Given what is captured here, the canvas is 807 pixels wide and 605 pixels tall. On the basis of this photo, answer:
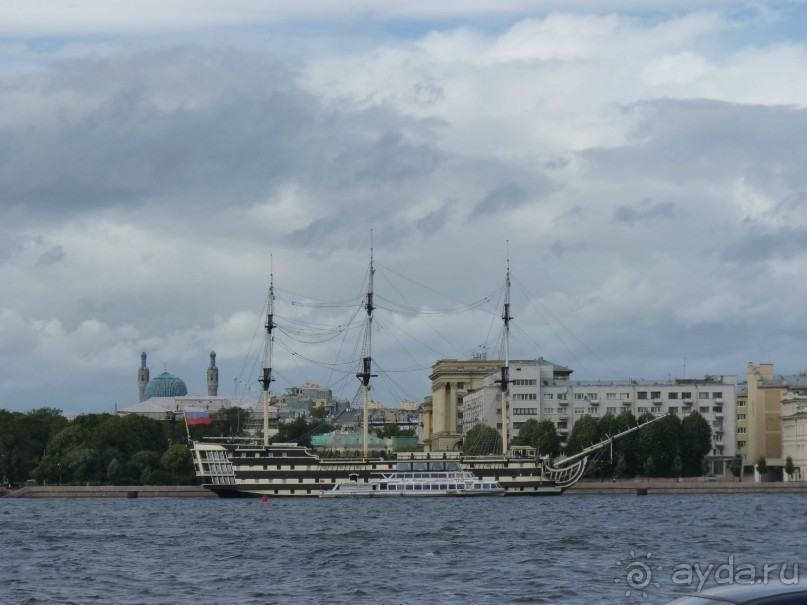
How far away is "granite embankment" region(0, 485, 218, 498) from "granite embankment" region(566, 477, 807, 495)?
39357 mm

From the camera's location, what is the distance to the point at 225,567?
53.8m

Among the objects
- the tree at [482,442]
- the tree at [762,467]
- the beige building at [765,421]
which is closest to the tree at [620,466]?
the tree at [482,442]

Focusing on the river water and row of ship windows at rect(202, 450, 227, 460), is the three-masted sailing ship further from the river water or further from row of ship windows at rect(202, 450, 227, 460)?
the river water

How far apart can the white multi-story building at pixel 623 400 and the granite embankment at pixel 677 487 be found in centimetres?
2598

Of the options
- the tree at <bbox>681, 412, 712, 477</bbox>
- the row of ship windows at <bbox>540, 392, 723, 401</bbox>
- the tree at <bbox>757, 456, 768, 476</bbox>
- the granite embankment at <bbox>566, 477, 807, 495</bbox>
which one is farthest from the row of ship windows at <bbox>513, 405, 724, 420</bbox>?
the granite embankment at <bbox>566, 477, 807, 495</bbox>

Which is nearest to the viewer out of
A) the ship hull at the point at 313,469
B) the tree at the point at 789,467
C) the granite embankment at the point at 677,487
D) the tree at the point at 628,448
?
Result: the ship hull at the point at 313,469

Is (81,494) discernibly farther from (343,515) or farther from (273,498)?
(343,515)

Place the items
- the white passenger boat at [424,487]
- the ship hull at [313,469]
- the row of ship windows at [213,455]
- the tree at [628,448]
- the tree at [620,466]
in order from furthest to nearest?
1. the tree at [628,448]
2. the tree at [620,466]
3. the row of ship windows at [213,455]
4. the ship hull at [313,469]
5. the white passenger boat at [424,487]

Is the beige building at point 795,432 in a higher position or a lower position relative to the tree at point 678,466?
higher

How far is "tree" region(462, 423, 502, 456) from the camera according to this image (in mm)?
183250

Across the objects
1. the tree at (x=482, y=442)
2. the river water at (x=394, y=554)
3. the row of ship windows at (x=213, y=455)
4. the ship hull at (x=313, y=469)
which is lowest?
the river water at (x=394, y=554)

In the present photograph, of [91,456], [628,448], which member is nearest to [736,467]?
[628,448]

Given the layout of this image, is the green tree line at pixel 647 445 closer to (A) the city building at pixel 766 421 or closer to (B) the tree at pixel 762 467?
(B) the tree at pixel 762 467

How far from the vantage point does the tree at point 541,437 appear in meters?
174
